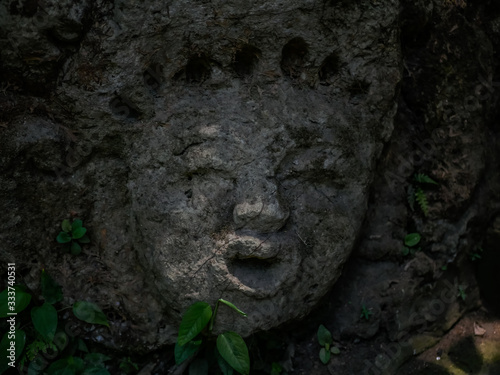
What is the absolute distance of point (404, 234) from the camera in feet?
10.4

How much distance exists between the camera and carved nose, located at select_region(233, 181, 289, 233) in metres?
2.53

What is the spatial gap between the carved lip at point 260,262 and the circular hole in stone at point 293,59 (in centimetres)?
87

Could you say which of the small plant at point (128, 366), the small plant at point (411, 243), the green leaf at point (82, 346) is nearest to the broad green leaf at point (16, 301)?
the green leaf at point (82, 346)

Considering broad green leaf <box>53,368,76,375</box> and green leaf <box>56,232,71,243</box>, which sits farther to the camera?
green leaf <box>56,232,71,243</box>

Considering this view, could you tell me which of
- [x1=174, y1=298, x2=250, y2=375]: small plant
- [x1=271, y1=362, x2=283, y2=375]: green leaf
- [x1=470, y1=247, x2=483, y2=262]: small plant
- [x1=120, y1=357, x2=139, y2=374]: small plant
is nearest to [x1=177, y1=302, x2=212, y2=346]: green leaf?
[x1=174, y1=298, x2=250, y2=375]: small plant

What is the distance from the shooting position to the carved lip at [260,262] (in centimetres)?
251

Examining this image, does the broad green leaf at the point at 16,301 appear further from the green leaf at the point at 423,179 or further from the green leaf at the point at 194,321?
the green leaf at the point at 423,179

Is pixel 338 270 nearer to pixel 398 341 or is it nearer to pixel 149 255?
pixel 398 341

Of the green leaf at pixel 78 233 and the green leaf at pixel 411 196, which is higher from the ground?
the green leaf at pixel 411 196

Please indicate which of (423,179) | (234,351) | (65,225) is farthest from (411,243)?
(65,225)

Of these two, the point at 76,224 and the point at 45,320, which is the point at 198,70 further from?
the point at 45,320

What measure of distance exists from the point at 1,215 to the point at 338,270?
1774 millimetres

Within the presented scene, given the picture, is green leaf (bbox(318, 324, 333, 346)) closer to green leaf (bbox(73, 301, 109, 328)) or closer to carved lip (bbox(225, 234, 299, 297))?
carved lip (bbox(225, 234, 299, 297))

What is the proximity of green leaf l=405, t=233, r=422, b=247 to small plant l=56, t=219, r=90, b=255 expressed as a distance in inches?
74.3
